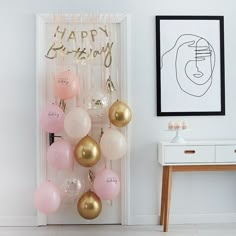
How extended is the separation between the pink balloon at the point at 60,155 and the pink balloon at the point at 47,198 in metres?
0.20

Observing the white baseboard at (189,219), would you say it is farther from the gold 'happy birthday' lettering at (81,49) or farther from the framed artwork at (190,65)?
the gold 'happy birthday' lettering at (81,49)

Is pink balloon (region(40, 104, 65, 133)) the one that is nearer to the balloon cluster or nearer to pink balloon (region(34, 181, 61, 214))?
the balloon cluster

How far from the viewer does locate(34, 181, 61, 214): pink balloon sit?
3.37 metres

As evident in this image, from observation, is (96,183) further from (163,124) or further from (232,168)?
(232,168)

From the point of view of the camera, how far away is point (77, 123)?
3.30m

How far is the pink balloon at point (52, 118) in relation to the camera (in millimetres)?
3387

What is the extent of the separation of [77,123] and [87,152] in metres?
0.27

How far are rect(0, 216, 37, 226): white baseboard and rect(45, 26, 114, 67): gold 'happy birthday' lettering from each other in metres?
1.56

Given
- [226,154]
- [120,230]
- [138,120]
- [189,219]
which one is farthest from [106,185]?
[226,154]

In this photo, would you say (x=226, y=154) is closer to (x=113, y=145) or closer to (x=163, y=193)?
(x=163, y=193)

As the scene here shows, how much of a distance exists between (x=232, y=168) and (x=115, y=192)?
1075 millimetres

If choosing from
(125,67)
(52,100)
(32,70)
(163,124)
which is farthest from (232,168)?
(32,70)

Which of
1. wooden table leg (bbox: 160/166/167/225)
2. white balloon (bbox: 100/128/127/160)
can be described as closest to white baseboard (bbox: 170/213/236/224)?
wooden table leg (bbox: 160/166/167/225)

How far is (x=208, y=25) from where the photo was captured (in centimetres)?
376
